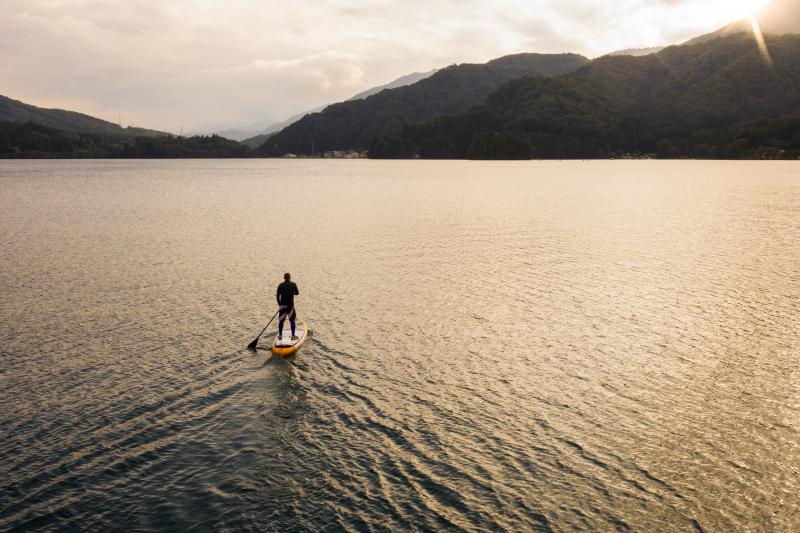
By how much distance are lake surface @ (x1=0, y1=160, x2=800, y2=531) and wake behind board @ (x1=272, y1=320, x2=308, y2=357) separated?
580mm

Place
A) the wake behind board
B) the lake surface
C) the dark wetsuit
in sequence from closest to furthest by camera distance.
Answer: the lake surface, the wake behind board, the dark wetsuit

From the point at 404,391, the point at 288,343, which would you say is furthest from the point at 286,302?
the point at 404,391

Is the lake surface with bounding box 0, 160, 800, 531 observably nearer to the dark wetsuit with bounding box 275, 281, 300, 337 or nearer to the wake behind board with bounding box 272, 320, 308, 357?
the wake behind board with bounding box 272, 320, 308, 357

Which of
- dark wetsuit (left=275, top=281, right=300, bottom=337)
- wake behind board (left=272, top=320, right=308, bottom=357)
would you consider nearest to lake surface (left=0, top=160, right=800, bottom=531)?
wake behind board (left=272, top=320, right=308, bottom=357)

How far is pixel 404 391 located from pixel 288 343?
26.7 ft

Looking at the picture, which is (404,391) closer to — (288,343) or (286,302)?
(288,343)

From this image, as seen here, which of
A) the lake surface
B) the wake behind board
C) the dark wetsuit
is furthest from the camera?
the dark wetsuit

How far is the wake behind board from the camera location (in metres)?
29.7

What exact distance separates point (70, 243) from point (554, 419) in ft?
203

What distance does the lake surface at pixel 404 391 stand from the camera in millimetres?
17328

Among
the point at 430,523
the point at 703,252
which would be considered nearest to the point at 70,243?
the point at 430,523

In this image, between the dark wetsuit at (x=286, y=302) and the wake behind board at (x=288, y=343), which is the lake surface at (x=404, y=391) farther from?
the dark wetsuit at (x=286, y=302)

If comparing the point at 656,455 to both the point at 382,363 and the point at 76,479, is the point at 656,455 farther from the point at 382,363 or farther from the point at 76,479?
the point at 76,479

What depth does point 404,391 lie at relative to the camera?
83.6 ft
